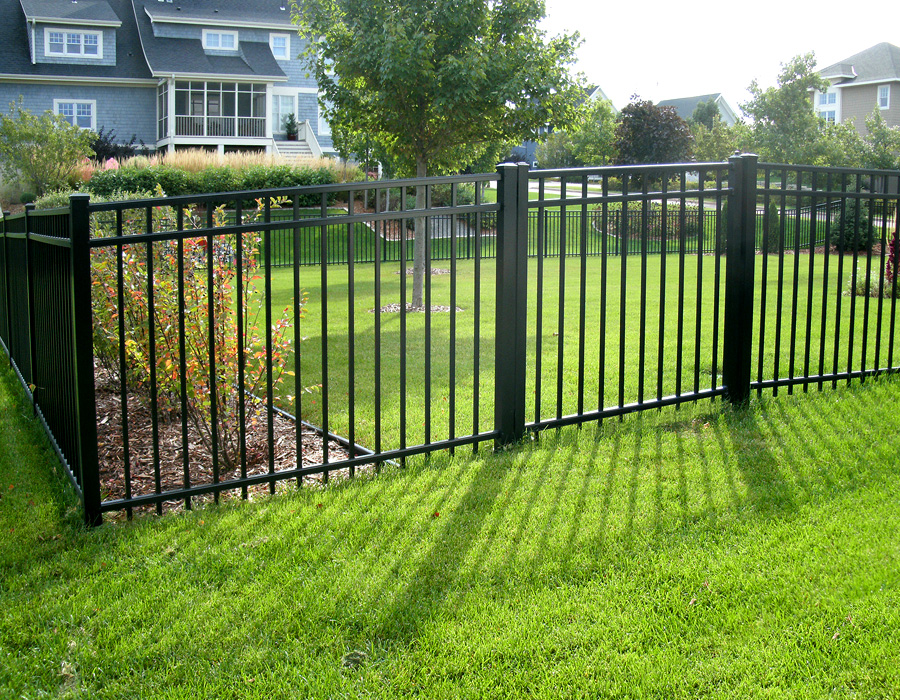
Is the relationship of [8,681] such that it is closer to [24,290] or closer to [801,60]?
[24,290]

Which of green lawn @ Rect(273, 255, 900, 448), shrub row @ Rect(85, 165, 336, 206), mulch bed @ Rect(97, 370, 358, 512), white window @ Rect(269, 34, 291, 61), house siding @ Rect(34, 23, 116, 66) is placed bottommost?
mulch bed @ Rect(97, 370, 358, 512)

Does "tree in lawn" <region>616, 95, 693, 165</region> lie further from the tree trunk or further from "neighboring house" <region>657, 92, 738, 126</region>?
"neighboring house" <region>657, 92, 738, 126</region>

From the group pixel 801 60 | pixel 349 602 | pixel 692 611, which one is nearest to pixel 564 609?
pixel 692 611

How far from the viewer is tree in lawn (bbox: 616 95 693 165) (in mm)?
34719

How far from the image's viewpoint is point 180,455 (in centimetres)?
518

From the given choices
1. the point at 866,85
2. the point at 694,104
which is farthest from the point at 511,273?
the point at 694,104

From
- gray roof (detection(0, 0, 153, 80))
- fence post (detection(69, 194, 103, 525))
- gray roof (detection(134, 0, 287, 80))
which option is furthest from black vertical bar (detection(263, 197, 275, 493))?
gray roof (detection(0, 0, 153, 80))

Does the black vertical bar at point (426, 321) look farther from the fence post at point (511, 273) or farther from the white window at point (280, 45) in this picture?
the white window at point (280, 45)

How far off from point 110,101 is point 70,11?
384 centimetres

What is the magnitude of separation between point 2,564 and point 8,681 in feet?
3.09

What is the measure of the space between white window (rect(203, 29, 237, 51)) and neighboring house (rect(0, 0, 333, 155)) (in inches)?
1.8

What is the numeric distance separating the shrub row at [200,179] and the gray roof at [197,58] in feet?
30.4

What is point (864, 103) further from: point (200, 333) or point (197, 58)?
point (200, 333)

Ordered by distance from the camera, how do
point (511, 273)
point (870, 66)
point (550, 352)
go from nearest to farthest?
1. point (511, 273)
2. point (550, 352)
3. point (870, 66)
